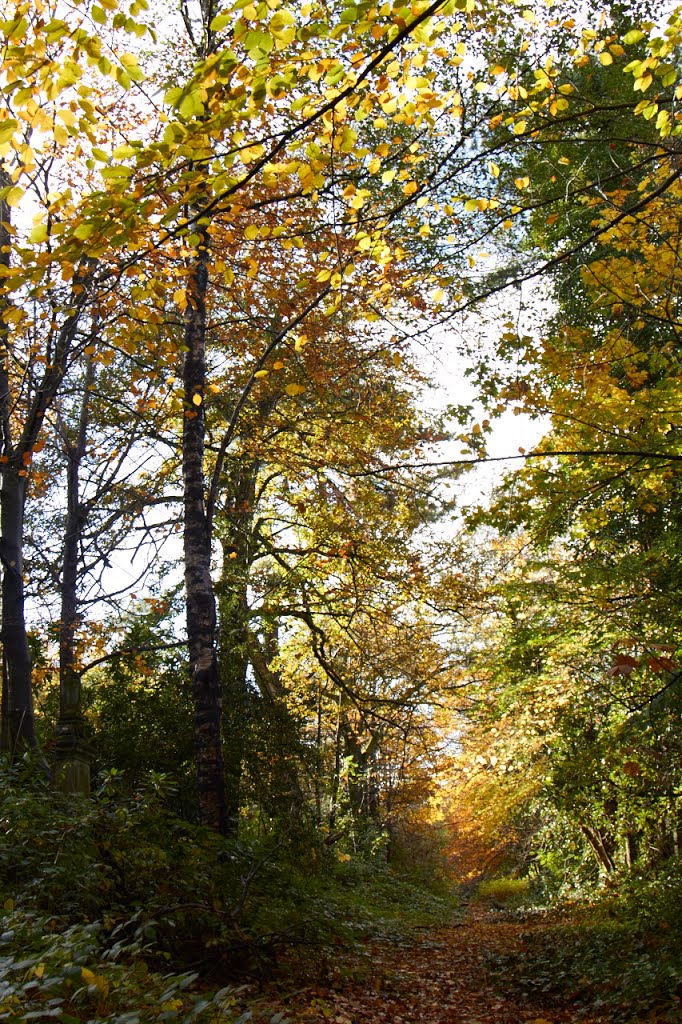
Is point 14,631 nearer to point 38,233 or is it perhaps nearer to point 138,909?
point 138,909

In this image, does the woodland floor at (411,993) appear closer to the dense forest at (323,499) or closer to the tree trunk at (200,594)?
the dense forest at (323,499)

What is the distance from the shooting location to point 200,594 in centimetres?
729

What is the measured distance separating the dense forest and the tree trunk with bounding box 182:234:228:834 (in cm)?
3

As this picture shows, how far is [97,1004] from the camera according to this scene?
2762mm

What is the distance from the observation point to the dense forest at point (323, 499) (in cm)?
368

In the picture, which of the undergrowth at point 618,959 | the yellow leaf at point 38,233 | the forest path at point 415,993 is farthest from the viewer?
the undergrowth at point 618,959

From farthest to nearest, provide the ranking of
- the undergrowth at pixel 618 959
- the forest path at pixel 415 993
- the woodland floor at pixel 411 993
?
the undergrowth at pixel 618 959 → the forest path at pixel 415 993 → the woodland floor at pixel 411 993

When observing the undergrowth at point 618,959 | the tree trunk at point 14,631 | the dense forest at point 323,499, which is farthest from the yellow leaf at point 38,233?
the undergrowth at point 618,959

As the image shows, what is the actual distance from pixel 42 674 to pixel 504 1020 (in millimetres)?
7144

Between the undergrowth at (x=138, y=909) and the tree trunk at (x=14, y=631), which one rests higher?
the tree trunk at (x=14, y=631)

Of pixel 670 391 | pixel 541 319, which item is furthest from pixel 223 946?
pixel 541 319

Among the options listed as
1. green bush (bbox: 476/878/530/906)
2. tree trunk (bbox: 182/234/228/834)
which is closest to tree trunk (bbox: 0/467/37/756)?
tree trunk (bbox: 182/234/228/834)

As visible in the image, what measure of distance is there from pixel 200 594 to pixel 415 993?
3949 mm

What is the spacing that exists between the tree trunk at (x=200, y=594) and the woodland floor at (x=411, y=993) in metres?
1.72
